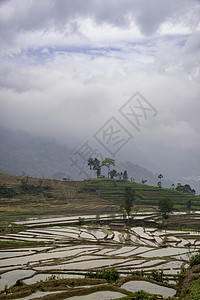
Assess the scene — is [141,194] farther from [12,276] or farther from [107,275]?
[12,276]

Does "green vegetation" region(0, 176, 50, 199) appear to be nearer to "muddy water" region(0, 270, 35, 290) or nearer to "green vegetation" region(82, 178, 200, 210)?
"green vegetation" region(82, 178, 200, 210)

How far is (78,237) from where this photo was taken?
113 feet

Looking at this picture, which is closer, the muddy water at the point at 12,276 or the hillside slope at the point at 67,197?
the muddy water at the point at 12,276

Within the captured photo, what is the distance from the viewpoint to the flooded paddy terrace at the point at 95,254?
18.9 meters

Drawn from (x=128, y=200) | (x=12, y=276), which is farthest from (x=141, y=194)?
(x=12, y=276)

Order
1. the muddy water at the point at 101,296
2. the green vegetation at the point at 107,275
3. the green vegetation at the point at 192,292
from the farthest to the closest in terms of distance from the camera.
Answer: the green vegetation at the point at 107,275
the muddy water at the point at 101,296
the green vegetation at the point at 192,292

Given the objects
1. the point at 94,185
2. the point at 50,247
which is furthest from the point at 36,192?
the point at 50,247

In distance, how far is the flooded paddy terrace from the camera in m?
18.9

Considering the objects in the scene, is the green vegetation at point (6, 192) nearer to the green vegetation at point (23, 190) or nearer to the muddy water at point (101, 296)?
the green vegetation at point (23, 190)

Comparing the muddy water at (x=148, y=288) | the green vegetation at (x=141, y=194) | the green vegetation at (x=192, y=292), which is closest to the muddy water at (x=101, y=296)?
the muddy water at (x=148, y=288)

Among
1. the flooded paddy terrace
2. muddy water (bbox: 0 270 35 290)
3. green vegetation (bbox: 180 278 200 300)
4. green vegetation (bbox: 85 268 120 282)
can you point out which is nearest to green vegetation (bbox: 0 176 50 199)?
the flooded paddy terrace

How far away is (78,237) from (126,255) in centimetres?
1060

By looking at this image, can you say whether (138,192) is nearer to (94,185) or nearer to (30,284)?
(94,185)

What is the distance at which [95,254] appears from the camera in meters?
25.2
